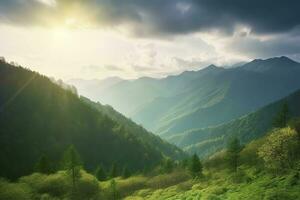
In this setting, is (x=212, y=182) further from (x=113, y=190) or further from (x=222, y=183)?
(x=113, y=190)

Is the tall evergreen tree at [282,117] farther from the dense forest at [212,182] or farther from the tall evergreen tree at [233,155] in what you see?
the tall evergreen tree at [233,155]

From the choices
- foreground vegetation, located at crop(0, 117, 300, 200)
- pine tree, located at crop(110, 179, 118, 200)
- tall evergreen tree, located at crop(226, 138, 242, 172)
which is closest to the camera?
foreground vegetation, located at crop(0, 117, 300, 200)

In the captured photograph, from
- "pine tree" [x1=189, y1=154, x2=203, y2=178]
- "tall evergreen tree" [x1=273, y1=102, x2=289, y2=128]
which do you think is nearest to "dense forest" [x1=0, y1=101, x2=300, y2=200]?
"pine tree" [x1=189, y1=154, x2=203, y2=178]

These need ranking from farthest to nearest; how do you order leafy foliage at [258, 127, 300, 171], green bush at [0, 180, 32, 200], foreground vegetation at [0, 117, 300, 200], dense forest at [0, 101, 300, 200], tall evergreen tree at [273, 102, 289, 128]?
tall evergreen tree at [273, 102, 289, 128] < leafy foliage at [258, 127, 300, 171] < green bush at [0, 180, 32, 200] < dense forest at [0, 101, 300, 200] < foreground vegetation at [0, 117, 300, 200]

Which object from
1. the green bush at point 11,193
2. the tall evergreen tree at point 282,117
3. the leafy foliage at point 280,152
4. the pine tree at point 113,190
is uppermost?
the tall evergreen tree at point 282,117

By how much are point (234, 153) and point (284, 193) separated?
6686 centimetres

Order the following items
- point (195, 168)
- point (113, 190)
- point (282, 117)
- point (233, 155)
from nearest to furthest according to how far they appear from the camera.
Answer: point (113, 190) → point (233, 155) → point (195, 168) → point (282, 117)

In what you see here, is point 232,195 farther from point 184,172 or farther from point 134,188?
point 184,172

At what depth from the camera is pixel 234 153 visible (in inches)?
4685

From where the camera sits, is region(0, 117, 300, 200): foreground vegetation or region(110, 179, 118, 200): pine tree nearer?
region(0, 117, 300, 200): foreground vegetation

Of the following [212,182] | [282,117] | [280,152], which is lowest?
[212,182]

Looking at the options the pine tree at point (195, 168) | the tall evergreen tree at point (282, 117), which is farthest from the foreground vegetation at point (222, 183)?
the tall evergreen tree at point (282, 117)

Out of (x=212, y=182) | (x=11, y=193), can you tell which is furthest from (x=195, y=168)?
(x=11, y=193)

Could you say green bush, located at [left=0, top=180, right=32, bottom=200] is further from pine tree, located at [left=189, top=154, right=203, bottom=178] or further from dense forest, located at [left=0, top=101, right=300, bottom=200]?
pine tree, located at [left=189, top=154, right=203, bottom=178]
